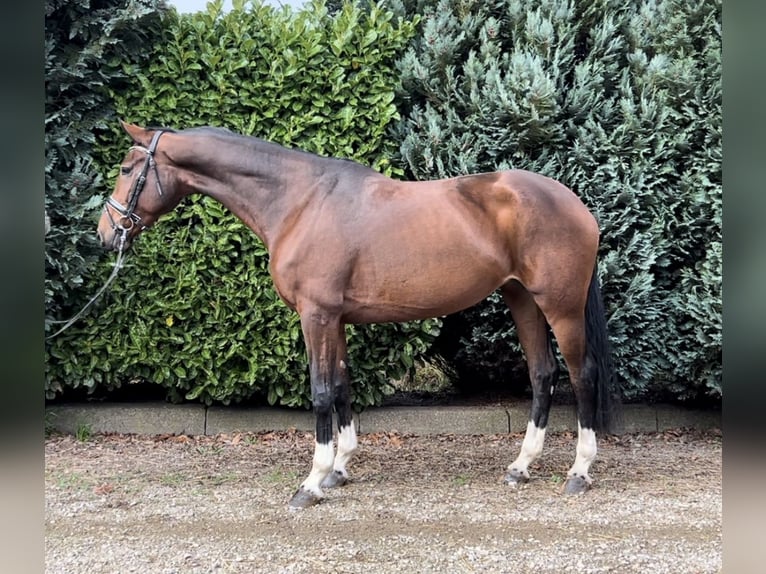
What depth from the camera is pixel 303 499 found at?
3.33 meters

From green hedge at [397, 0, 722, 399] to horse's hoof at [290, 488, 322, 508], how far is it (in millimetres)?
1985

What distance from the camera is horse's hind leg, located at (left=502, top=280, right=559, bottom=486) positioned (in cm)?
380

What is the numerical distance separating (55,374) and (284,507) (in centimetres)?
240

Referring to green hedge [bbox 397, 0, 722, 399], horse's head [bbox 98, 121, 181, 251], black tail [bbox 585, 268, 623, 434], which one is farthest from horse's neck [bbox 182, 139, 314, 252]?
black tail [bbox 585, 268, 623, 434]

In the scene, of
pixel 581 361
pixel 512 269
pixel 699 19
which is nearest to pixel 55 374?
pixel 512 269

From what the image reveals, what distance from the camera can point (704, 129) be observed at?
15.0 ft

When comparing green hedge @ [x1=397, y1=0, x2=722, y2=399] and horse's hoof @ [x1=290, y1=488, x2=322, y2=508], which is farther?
green hedge @ [x1=397, y1=0, x2=722, y2=399]

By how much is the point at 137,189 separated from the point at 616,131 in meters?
3.42

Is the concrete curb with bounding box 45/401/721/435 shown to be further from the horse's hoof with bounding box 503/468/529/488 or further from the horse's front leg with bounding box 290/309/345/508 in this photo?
the horse's front leg with bounding box 290/309/345/508

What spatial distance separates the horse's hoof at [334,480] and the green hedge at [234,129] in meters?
1.13

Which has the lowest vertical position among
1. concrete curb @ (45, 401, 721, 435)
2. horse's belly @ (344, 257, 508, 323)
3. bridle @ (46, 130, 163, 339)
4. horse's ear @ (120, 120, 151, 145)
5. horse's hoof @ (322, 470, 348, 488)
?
horse's hoof @ (322, 470, 348, 488)

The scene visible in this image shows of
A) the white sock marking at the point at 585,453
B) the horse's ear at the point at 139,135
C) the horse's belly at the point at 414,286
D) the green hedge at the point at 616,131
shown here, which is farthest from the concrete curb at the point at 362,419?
the horse's ear at the point at 139,135

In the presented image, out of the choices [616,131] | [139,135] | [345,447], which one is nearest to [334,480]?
[345,447]

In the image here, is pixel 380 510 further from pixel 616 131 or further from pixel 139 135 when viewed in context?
pixel 616 131
